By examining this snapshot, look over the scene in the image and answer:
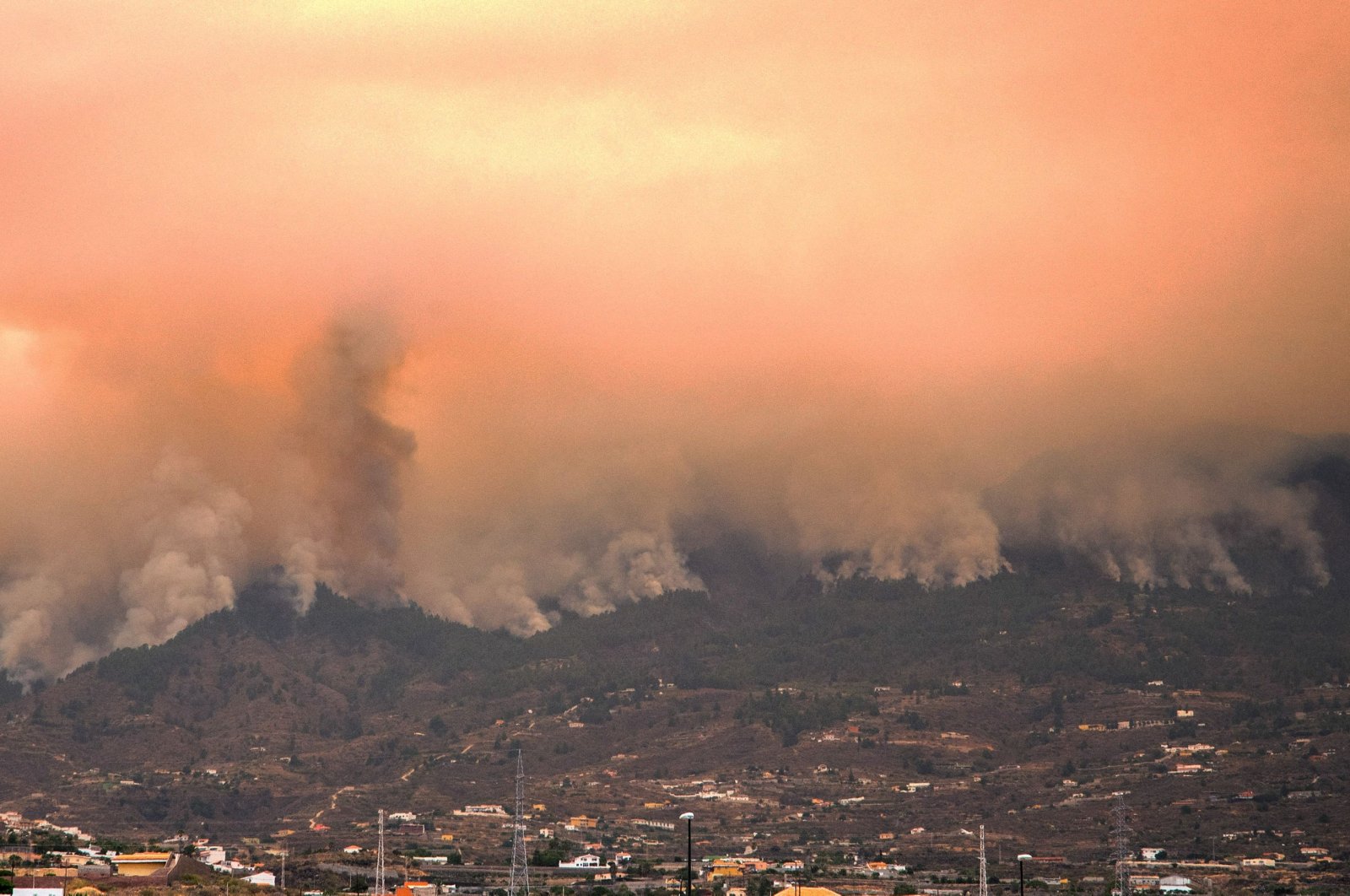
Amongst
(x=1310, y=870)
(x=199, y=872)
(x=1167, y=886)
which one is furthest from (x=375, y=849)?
(x=1310, y=870)

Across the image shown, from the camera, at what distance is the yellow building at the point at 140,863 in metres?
150

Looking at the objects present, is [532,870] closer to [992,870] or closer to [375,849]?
[375,849]

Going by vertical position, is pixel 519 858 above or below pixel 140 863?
above

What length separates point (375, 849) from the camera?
196 m

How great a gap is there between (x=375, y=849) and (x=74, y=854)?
38.2 meters

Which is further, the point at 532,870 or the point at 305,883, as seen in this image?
the point at 532,870

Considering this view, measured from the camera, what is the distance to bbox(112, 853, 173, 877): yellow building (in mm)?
150500

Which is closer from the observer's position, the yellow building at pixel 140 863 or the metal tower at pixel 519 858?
the metal tower at pixel 519 858

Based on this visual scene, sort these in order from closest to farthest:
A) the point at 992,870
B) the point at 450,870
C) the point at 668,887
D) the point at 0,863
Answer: the point at 0,863 < the point at 668,887 < the point at 450,870 < the point at 992,870

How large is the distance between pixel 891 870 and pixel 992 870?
11.3 meters

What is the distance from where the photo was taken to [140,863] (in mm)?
153250

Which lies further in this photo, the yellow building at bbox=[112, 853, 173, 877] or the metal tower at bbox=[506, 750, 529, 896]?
the yellow building at bbox=[112, 853, 173, 877]

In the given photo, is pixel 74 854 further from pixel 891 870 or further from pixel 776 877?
pixel 891 870

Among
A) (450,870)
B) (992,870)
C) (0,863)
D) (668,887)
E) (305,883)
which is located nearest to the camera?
(0,863)
